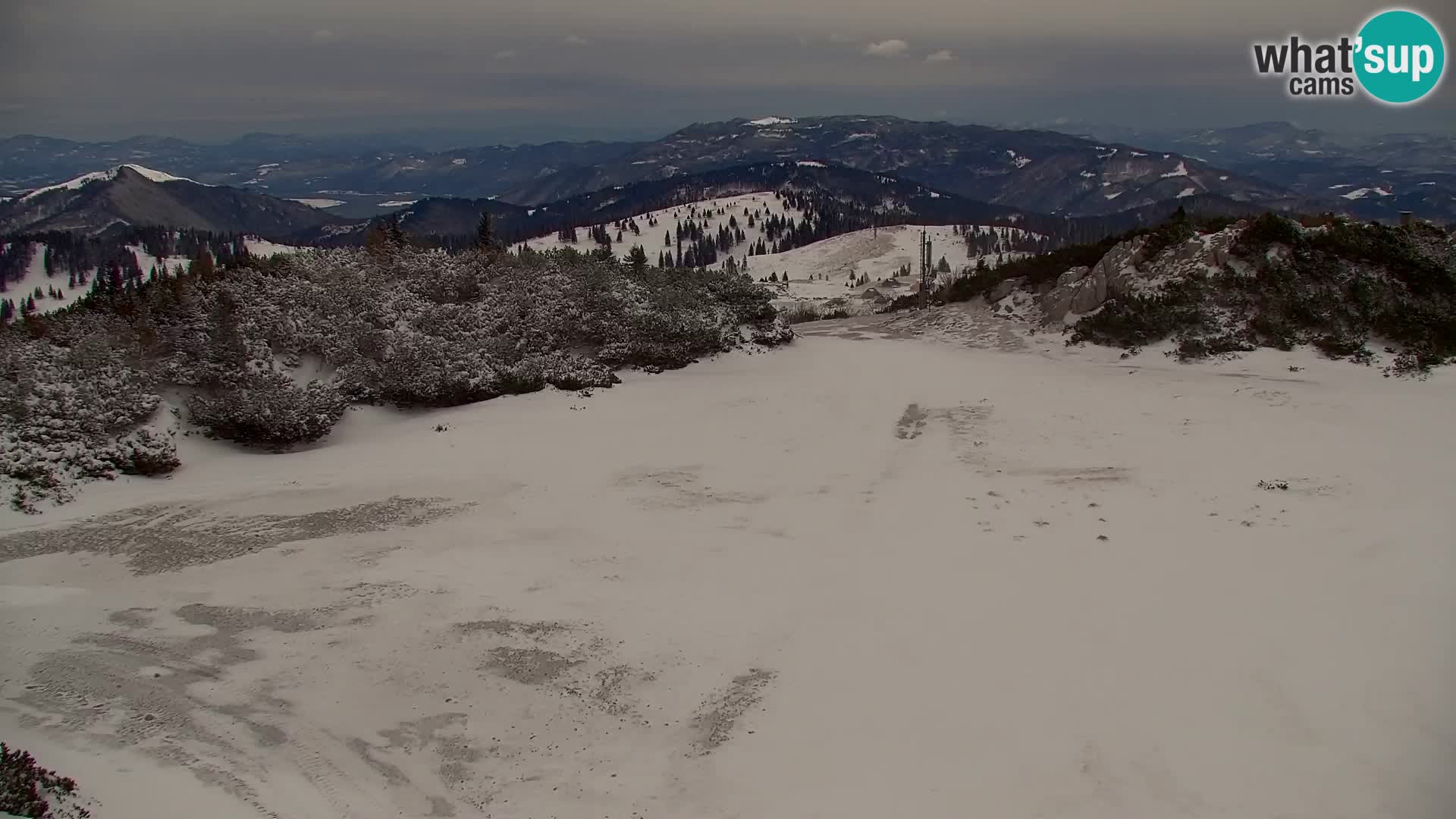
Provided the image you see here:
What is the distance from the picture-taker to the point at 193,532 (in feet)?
36.4

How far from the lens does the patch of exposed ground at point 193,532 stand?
10438 mm

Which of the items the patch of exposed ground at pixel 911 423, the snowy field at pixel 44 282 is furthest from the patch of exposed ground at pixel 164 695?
→ the snowy field at pixel 44 282

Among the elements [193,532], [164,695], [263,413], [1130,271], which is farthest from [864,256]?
[164,695]

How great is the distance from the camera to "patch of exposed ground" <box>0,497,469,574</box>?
10.4 meters

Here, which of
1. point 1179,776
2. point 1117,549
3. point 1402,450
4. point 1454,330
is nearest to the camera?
point 1179,776

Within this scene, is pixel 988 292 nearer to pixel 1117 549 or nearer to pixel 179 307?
pixel 1117 549

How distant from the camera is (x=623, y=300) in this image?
22.7 m

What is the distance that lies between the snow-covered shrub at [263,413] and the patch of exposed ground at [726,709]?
11.1 m

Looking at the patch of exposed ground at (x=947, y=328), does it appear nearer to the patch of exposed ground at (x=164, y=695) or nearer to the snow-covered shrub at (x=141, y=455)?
the snow-covered shrub at (x=141, y=455)

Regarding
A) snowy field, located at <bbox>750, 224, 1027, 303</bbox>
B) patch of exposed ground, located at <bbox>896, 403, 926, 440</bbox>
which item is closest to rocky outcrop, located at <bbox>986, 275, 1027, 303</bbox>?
patch of exposed ground, located at <bbox>896, 403, 926, 440</bbox>

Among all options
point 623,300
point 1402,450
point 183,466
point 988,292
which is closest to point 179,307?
point 183,466

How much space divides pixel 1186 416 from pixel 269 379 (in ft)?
61.6

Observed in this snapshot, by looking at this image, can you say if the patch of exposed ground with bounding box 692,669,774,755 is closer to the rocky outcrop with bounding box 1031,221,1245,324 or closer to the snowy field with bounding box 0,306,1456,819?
the snowy field with bounding box 0,306,1456,819

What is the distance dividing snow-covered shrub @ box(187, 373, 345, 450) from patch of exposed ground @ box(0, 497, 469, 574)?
2.96 m
